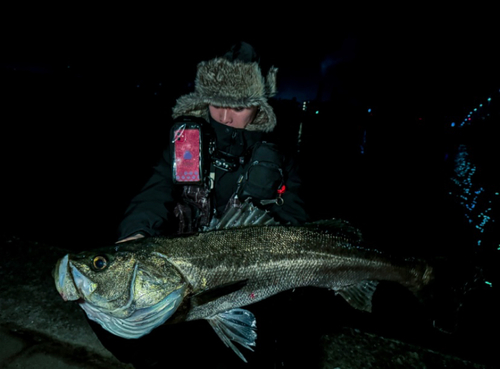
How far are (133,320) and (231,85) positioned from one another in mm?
2113

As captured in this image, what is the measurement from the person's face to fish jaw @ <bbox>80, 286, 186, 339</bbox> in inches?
74.7

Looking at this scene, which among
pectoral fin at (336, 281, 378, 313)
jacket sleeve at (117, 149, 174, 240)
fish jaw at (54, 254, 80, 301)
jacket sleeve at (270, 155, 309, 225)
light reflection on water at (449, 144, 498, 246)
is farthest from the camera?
light reflection on water at (449, 144, 498, 246)

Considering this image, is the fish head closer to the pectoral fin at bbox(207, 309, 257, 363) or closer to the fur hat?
the pectoral fin at bbox(207, 309, 257, 363)

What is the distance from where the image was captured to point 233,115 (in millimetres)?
2867

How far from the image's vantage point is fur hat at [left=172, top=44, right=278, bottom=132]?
8.62 ft

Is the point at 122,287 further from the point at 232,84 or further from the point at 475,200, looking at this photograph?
the point at 475,200

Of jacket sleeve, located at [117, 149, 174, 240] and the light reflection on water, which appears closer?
jacket sleeve, located at [117, 149, 174, 240]

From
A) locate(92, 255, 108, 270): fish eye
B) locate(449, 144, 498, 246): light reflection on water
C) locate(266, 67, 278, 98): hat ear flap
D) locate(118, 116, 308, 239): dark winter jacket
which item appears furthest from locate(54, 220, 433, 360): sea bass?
locate(449, 144, 498, 246): light reflection on water

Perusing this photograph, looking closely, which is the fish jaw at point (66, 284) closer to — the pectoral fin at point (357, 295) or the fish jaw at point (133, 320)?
the fish jaw at point (133, 320)

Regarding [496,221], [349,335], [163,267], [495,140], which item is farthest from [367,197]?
[495,140]

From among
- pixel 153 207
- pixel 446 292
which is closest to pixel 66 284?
pixel 153 207

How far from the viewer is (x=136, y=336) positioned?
5.10 feet

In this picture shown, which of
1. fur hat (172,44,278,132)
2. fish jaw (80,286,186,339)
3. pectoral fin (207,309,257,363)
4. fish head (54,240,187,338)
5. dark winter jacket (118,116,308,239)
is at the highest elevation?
fur hat (172,44,278,132)

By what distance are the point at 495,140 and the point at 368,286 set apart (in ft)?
123
